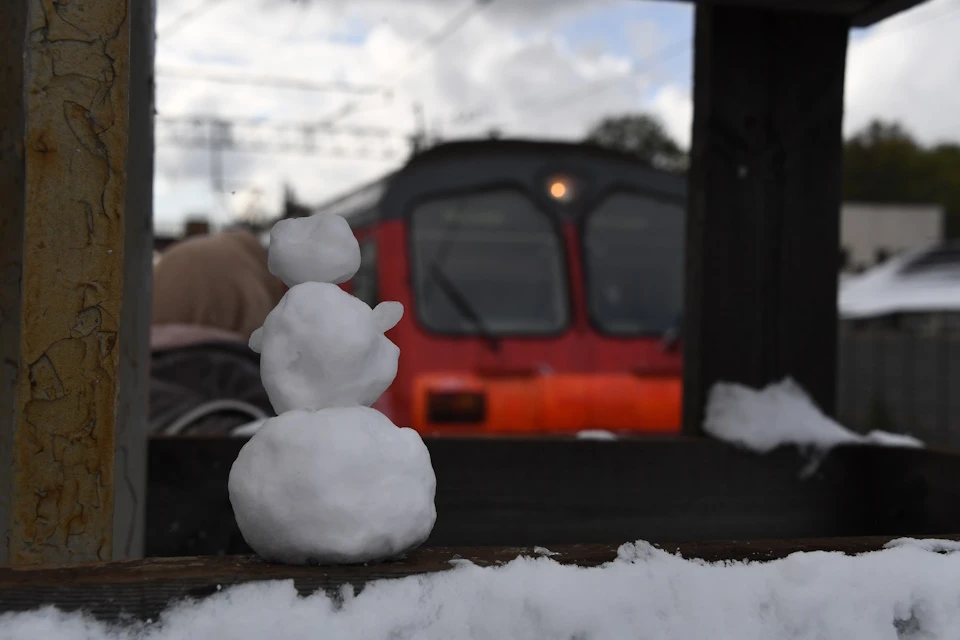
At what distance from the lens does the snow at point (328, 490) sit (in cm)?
111

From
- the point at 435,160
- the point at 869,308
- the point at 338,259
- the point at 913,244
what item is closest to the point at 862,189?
the point at 913,244

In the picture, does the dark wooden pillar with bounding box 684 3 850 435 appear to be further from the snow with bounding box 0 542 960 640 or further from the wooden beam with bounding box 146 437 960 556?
the snow with bounding box 0 542 960 640

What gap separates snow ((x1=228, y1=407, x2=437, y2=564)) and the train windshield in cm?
463

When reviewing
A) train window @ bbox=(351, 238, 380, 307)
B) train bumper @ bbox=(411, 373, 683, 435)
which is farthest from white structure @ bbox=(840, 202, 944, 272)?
train bumper @ bbox=(411, 373, 683, 435)

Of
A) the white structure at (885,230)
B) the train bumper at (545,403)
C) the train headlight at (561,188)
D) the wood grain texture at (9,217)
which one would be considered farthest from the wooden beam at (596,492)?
the white structure at (885,230)

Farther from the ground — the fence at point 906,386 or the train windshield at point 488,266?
the train windshield at point 488,266

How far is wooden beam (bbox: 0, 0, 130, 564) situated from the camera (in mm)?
1168

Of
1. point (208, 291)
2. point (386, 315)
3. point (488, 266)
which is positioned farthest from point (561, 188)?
point (386, 315)

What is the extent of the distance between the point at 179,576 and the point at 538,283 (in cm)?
536

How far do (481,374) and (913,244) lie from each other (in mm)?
46137

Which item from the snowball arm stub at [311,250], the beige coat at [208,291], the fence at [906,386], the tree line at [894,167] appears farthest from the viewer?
the tree line at [894,167]

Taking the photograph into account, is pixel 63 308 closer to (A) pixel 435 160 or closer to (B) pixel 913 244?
(A) pixel 435 160

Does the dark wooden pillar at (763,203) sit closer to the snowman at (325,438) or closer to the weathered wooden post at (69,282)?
the snowman at (325,438)

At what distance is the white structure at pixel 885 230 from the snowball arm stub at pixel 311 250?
46.9 metres
